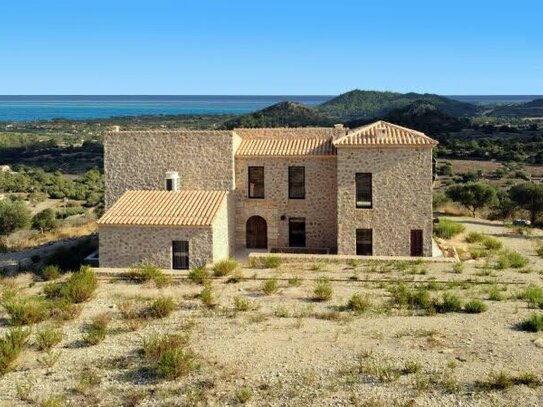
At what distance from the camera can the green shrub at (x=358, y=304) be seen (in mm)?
13617

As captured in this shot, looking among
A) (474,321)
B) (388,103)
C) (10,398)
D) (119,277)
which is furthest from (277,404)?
(388,103)

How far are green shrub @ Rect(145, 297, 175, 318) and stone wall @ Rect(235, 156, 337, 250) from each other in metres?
7.39

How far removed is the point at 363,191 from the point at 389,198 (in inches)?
32.4

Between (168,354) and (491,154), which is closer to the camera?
(168,354)

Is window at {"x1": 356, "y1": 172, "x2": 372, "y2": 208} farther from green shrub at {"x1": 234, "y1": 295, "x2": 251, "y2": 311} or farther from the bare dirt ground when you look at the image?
green shrub at {"x1": 234, "y1": 295, "x2": 251, "y2": 311}

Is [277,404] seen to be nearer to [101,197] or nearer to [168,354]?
[168,354]

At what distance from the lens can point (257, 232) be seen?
21.0 meters

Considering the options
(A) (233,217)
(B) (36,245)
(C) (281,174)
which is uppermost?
(C) (281,174)

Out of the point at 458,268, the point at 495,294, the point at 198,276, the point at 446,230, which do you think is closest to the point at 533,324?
the point at 495,294

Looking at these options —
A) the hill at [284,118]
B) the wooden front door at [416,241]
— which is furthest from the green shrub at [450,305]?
the hill at [284,118]

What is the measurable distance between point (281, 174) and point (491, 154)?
43055 mm

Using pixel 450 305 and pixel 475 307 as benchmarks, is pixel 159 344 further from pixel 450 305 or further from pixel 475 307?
pixel 475 307

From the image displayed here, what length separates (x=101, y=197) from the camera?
1759 inches

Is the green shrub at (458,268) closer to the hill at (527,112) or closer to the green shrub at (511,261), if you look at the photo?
the green shrub at (511,261)
